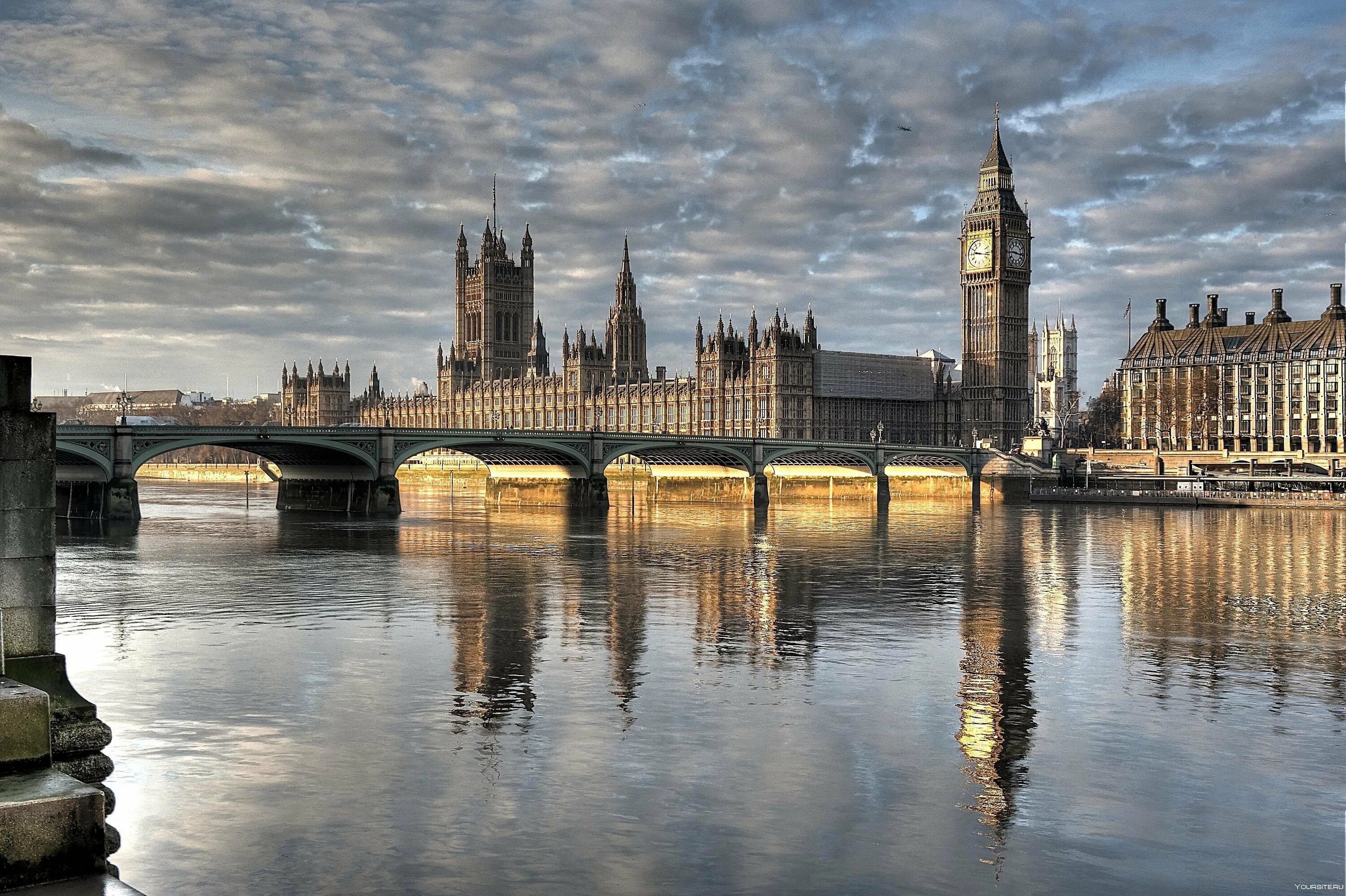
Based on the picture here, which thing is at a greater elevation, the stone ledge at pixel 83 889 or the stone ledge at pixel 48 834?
the stone ledge at pixel 48 834

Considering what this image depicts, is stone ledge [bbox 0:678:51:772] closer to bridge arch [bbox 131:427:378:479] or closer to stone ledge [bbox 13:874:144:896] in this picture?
stone ledge [bbox 13:874:144:896]

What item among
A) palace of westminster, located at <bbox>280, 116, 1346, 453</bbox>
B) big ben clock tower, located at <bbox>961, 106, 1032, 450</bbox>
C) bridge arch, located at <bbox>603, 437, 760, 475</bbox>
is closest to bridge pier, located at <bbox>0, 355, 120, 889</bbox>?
bridge arch, located at <bbox>603, 437, 760, 475</bbox>

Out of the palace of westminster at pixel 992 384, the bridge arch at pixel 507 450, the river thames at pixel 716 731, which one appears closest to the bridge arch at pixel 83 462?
the bridge arch at pixel 507 450

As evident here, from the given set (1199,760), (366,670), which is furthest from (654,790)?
(366,670)

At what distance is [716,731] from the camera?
752 inches

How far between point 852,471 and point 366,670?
315 feet

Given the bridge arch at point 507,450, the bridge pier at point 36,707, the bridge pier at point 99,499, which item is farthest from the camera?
the bridge arch at point 507,450

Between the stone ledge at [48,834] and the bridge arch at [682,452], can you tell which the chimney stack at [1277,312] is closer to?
the bridge arch at [682,452]

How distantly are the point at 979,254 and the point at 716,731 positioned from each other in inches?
5880

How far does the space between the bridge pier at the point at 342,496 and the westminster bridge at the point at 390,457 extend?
7 cm

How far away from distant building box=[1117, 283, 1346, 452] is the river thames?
352ft

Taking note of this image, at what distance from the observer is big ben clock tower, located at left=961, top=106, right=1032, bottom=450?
520 feet

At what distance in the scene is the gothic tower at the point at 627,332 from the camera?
187000 millimetres

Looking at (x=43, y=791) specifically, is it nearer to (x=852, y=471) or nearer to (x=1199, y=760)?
(x=1199, y=760)
